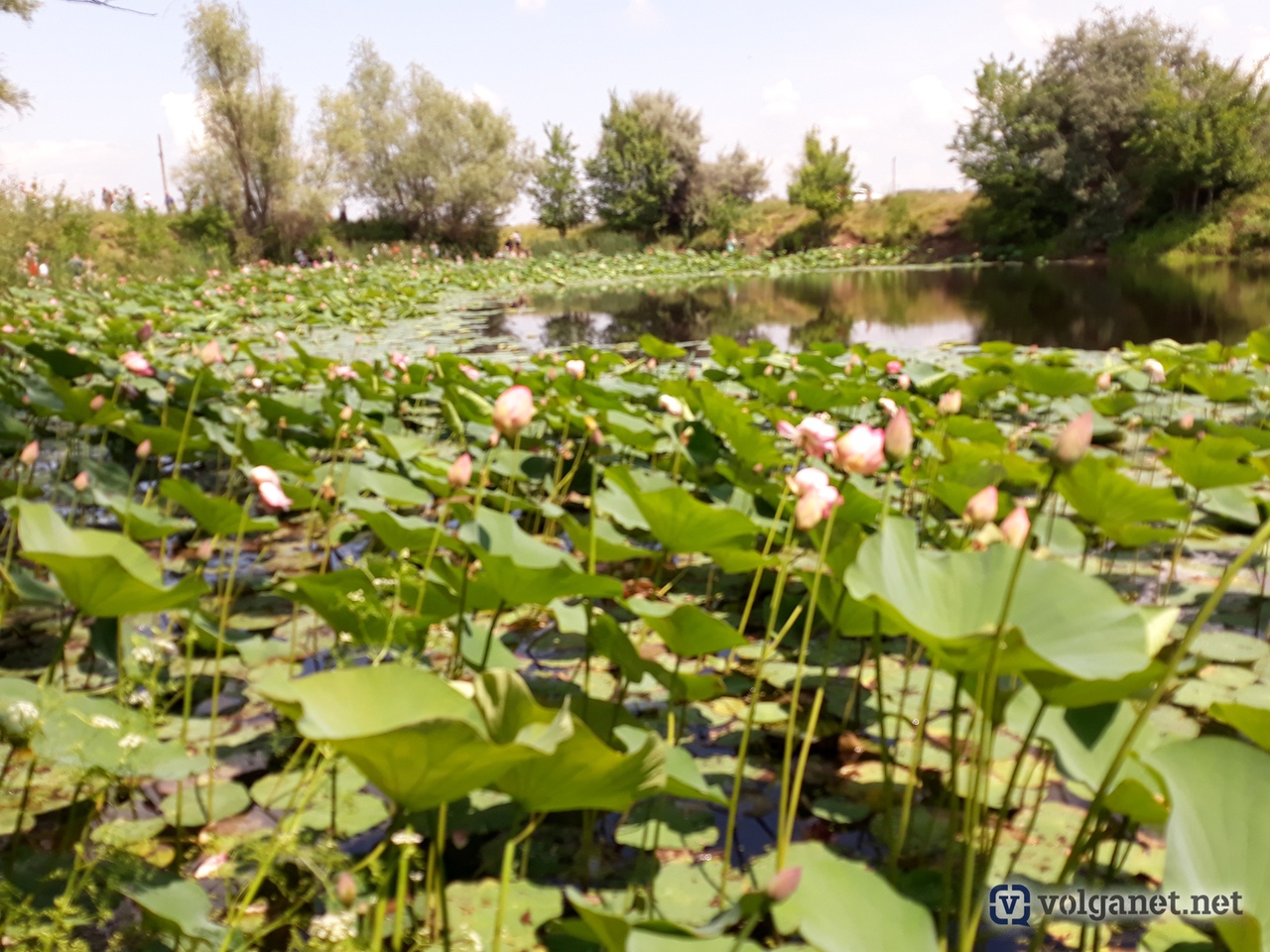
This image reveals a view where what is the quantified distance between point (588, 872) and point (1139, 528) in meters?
1.33

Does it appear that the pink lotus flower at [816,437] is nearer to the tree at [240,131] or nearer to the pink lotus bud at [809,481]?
the pink lotus bud at [809,481]

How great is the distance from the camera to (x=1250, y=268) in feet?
48.0

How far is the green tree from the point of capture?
83.8 feet

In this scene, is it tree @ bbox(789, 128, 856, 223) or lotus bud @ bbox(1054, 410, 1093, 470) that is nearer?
lotus bud @ bbox(1054, 410, 1093, 470)

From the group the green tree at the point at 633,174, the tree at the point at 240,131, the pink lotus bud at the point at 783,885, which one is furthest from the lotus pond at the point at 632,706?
the green tree at the point at 633,174

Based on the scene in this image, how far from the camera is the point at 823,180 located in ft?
87.2

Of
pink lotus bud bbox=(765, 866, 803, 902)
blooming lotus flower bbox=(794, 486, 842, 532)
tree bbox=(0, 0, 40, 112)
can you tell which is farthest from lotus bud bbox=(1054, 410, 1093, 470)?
tree bbox=(0, 0, 40, 112)

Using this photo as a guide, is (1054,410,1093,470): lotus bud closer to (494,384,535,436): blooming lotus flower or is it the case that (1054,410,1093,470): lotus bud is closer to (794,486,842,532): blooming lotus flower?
(794,486,842,532): blooming lotus flower

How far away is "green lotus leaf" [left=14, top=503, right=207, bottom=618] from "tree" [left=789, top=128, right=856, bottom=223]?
88.3 feet

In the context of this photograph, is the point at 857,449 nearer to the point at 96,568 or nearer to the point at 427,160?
the point at 96,568

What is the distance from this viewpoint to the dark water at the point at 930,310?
7.87m

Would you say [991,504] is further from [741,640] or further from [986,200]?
[986,200]

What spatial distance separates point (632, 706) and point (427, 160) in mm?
23449

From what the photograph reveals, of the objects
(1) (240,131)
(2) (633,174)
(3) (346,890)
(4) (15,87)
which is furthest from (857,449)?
(2) (633,174)
